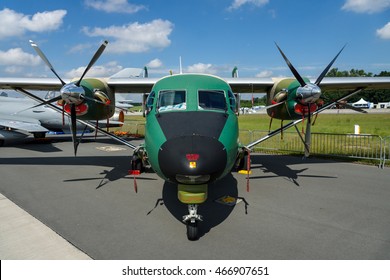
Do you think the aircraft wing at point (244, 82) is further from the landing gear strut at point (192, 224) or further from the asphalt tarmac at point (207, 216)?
the landing gear strut at point (192, 224)

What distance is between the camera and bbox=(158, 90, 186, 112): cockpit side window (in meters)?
5.62

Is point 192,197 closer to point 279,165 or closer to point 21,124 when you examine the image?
point 279,165

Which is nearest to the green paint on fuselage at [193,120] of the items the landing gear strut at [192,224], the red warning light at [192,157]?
the red warning light at [192,157]

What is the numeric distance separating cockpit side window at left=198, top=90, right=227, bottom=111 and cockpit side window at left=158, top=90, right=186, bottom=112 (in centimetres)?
36

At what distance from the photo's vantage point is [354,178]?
9.17 metres

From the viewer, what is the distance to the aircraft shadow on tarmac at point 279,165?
9448 millimetres

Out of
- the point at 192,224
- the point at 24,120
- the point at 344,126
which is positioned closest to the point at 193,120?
the point at 192,224

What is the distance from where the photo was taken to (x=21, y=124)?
18219 mm

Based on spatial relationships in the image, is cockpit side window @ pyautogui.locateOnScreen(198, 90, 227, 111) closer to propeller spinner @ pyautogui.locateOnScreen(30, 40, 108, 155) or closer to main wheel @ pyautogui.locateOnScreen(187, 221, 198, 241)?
main wheel @ pyautogui.locateOnScreen(187, 221, 198, 241)

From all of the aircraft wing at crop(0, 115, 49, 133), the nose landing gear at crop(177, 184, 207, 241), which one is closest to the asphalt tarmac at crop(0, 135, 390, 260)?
the nose landing gear at crop(177, 184, 207, 241)

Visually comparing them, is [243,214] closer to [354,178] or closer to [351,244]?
[351,244]

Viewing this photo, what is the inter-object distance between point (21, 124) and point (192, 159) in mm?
18097
